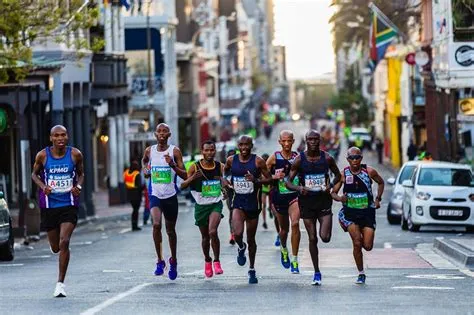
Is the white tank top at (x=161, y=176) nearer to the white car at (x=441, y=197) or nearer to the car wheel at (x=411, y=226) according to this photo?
the white car at (x=441, y=197)

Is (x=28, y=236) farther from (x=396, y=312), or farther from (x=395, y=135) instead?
(x=395, y=135)

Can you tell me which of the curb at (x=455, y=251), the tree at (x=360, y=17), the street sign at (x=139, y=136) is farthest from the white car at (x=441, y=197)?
the tree at (x=360, y=17)

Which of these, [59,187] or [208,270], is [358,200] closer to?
[208,270]

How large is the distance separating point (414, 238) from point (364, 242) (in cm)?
1282

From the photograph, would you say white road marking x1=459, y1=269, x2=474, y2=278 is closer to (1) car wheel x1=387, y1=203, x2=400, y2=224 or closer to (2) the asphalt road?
(2) the asphalt road

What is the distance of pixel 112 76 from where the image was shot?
5459 cm

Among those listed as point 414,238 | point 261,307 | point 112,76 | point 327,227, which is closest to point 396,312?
point 261,307

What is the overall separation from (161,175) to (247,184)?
1144 millimetres

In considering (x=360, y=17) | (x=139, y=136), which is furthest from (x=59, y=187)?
(x=360, y=17)

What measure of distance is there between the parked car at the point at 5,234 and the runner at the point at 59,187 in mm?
7855

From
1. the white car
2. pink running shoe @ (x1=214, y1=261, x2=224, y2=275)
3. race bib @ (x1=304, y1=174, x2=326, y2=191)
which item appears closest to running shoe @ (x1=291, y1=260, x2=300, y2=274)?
pink running shoe @ (x1=214, y1=261, x2=224, y2=275)

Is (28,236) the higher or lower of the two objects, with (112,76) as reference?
lower

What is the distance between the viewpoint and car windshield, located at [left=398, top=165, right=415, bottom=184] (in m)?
38.8

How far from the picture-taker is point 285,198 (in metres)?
21.8
